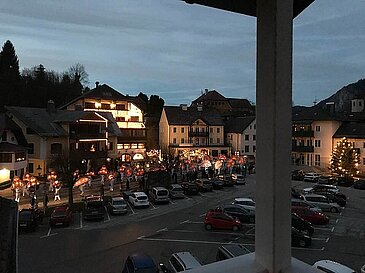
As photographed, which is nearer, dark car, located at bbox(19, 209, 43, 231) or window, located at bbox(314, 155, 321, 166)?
dark car, located at bbox(19, 209, 43, 231)

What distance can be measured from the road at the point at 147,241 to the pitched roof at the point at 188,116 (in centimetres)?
1527

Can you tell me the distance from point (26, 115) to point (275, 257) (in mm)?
19499

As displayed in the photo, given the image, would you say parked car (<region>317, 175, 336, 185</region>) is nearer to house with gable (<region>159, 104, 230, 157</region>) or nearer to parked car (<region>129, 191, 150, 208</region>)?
house with gable (<region>159, 104, 230, 157</region>)

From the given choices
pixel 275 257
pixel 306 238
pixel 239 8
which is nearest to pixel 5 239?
pixel 275 257

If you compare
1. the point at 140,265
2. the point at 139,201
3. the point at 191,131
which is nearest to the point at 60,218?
the point at 139,201

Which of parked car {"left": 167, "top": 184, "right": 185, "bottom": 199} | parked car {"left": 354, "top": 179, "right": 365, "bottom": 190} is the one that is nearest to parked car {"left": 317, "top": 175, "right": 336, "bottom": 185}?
parked car {"left": 354, "top": 179, "right": 365, "bottom": 190}

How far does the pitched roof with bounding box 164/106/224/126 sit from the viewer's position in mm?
26672

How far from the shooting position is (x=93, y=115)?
66.6ft

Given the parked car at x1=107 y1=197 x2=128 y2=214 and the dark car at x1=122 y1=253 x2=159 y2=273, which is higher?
the dark car at x1=122 y1=253 x2=159 y2=273

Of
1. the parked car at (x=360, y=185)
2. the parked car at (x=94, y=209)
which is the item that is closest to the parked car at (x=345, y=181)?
the parked car at (x=360, y=185)

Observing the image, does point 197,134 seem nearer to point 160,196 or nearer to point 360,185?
point 360,185

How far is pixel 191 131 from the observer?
26.9m

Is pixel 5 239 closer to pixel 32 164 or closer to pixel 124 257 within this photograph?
pixel 124 257

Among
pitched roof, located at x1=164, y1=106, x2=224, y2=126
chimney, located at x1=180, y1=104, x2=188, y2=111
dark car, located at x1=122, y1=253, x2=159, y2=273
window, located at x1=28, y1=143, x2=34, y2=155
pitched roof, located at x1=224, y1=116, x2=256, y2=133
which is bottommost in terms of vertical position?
dark car, located at x1=122, y1=253, x2=159, y2=273
